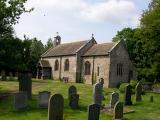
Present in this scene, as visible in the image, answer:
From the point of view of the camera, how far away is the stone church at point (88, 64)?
164ft

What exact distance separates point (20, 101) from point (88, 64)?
31.1 meters

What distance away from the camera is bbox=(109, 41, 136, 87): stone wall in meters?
49.5

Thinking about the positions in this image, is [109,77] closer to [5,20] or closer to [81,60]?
[81,60]

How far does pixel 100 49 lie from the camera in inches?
2068

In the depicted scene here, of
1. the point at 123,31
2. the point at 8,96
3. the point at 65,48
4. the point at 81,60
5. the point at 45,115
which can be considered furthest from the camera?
the point at 123,31

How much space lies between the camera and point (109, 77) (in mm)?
49031

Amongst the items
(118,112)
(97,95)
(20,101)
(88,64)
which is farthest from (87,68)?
(118,112)

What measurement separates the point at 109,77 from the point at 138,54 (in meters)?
21.3

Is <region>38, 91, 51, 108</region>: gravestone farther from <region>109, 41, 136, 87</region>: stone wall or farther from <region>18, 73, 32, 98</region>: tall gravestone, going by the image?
<region>109, 41, 136, 87</region>: stone wall

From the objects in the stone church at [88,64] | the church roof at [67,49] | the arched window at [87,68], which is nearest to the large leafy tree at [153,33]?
the stone church at [88,64]

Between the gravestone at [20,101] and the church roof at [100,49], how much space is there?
26.9 m

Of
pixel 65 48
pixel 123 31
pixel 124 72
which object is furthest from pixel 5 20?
pixel 123 31

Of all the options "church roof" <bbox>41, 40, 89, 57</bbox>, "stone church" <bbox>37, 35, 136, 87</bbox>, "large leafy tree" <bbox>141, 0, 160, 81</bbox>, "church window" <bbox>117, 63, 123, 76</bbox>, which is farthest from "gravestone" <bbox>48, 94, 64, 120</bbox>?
"church roof" <bbox>41, 40, 89, 57</bbox>

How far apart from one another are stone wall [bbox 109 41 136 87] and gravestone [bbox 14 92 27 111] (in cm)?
2641
